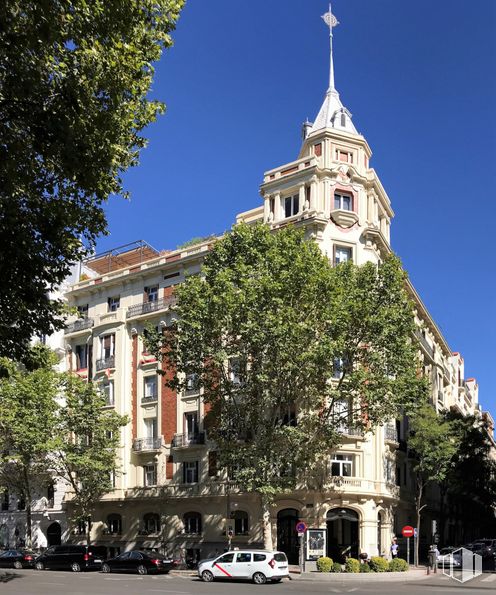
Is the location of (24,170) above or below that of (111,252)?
below

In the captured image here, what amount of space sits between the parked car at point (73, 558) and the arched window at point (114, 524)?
19.3 ft

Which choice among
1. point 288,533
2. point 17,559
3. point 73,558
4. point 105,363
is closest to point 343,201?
point 105,363

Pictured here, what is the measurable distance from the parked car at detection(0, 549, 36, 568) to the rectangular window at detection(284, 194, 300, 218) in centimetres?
2519

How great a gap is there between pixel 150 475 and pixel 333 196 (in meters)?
21.1

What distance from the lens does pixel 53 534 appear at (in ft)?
163

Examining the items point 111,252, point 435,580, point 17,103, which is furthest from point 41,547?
point 17,103

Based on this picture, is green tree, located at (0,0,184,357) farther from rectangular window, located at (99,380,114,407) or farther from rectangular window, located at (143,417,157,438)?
rectangular window, located at (99,380,114,407)

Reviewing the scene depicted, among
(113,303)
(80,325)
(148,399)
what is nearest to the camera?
(148,399)

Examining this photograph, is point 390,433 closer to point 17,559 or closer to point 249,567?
point 249,567

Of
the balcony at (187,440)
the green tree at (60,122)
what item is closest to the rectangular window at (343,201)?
the balcony at (187,440)

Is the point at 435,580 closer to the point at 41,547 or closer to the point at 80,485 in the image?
the point at 80,485

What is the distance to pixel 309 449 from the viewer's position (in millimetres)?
34062

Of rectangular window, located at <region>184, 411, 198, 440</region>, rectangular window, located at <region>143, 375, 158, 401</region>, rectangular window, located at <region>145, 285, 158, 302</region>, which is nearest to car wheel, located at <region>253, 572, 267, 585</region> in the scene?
rectangular window, located at <region>184, 411, 198, 440</region>

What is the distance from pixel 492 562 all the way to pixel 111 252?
36.5 meters
